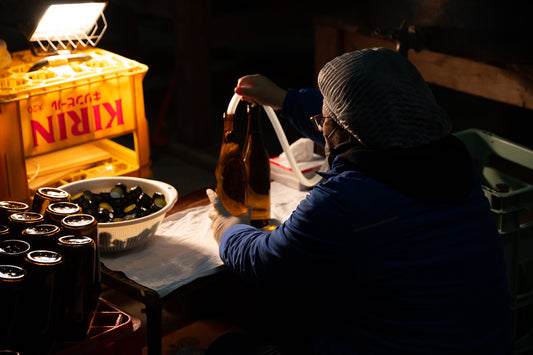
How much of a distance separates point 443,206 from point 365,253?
0.70ft

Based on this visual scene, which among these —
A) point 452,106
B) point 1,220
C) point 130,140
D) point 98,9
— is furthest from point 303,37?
point 1,220

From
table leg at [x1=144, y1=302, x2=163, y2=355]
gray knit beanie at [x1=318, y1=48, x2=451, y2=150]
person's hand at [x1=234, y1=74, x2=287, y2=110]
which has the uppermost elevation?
gray knit beanie at [x1=318, y1=48, x2=451, y2=150]

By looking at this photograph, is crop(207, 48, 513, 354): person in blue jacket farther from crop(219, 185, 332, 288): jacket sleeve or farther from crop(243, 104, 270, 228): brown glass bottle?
crop(243, 104, 270, 228): brown glass bottle

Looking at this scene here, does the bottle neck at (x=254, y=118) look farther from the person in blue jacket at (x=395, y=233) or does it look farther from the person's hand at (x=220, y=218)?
the person in blue jacket at (x=395, y=233)

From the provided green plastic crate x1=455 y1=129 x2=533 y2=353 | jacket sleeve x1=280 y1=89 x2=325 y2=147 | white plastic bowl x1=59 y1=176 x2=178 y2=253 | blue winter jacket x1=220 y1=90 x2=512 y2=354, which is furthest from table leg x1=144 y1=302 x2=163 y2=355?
green plastic crate x1=455 y1=129 x2=533 y2=353

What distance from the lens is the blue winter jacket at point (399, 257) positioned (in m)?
1.48

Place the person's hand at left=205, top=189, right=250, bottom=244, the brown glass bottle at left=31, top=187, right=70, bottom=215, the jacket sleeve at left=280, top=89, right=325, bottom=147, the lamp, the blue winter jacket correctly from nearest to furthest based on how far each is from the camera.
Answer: the blue winter jacket
the brown glass bottle at left=31, top=187, right=70, bottom=215
the person's hand at left=205, top=189, right=250, bottom=244
the jacket sleeve at left=280, top=89, right=325, bottom=147
the lamp

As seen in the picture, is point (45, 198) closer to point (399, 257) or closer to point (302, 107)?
point (302, 107)

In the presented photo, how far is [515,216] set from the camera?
2223 millimetres

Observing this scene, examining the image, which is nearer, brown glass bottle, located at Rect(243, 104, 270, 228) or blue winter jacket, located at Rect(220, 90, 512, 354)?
blue winter jacket, located at Rect(220, 90, 512, 354)

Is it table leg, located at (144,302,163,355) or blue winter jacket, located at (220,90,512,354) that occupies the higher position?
blue winter jacket, located at (220,90,512,354)

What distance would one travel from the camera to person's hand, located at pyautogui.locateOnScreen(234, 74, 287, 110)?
2.15 meters

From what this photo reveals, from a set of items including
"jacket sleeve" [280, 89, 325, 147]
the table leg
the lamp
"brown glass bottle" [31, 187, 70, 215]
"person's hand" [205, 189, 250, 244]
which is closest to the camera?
the table leg

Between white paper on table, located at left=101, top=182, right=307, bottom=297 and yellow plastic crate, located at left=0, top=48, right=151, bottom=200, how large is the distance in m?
0.55
